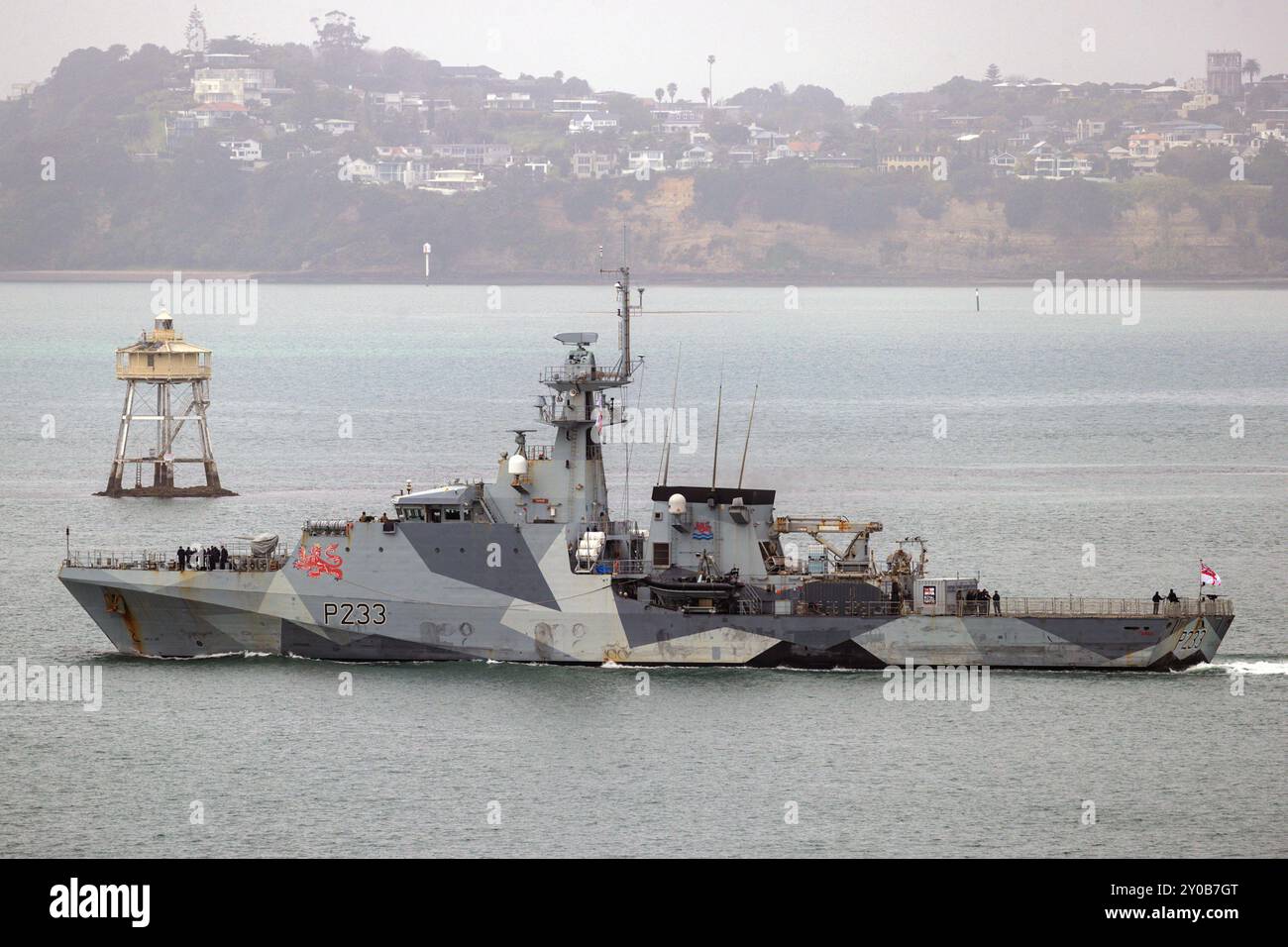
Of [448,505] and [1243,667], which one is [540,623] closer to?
[448,505]

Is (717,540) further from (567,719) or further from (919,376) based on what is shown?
(919,376)

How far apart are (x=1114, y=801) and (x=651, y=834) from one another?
322 inches

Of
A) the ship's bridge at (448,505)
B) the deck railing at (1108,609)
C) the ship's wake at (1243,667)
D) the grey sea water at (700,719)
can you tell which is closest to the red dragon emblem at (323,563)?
the ship's bridge at (448,505)

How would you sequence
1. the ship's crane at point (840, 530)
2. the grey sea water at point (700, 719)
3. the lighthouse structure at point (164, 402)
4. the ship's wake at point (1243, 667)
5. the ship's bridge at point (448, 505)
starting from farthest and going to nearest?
the lighthouse structure at point (164, 402)
the ship's bridge at point (448, 505)
the ship's crane at point (840, 530)
the ship's wake at point (1243, 667)
the grey sea water at point (700, 719)

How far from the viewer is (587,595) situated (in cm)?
4503

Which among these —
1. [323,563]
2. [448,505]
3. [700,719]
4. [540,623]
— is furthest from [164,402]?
[700,719]

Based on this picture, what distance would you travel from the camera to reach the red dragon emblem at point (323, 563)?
150 ft

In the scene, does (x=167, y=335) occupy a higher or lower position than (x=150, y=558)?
higher

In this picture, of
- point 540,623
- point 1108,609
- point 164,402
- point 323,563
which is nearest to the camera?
point 540,623

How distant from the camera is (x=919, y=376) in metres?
130

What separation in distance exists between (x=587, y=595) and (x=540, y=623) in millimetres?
1151

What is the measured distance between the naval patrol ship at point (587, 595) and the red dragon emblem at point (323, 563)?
0.04m

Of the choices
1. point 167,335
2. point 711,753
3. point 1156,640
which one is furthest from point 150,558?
point 167,335

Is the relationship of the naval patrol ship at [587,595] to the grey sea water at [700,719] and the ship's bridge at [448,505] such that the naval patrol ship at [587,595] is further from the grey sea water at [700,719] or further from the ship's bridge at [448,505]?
the grey sea water at [700,719]
